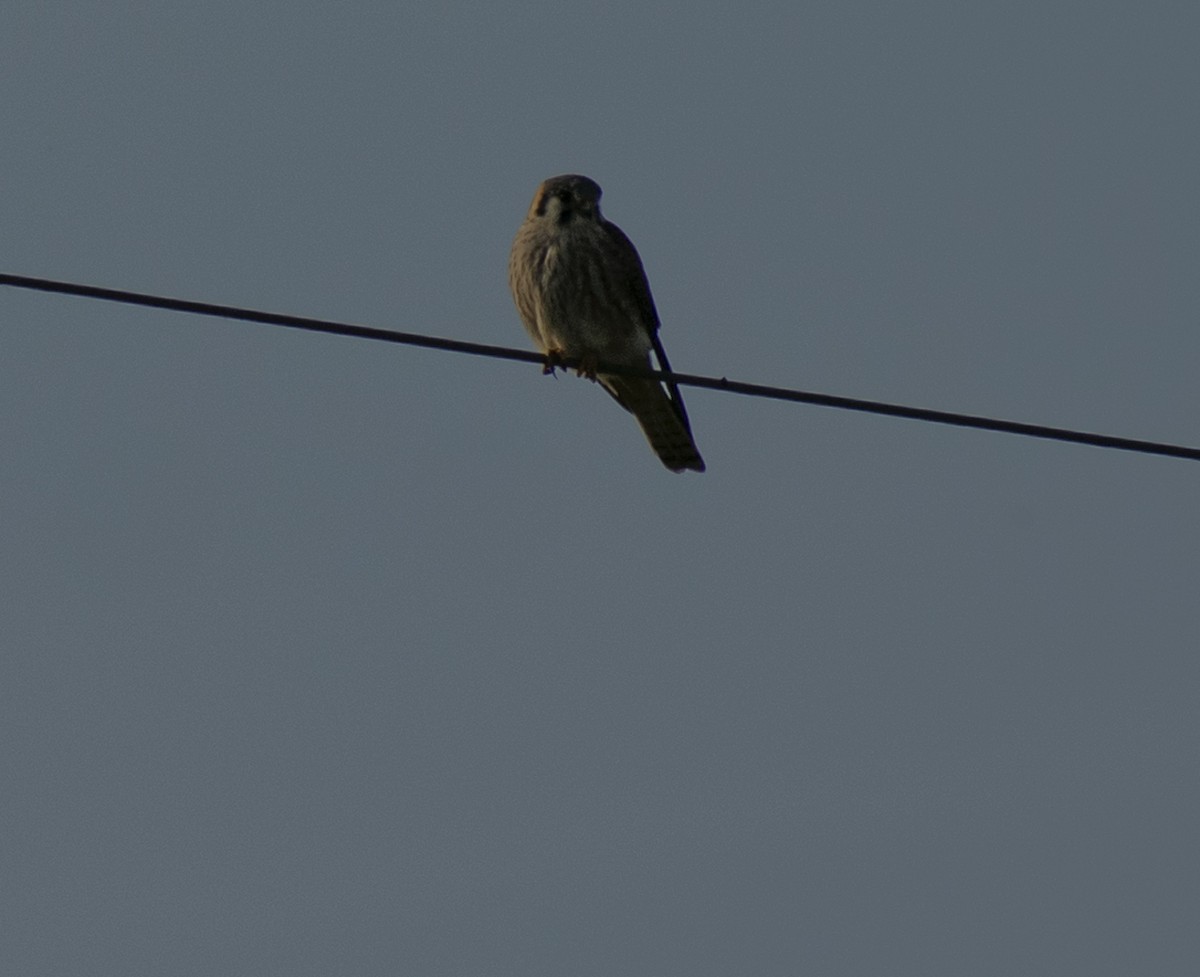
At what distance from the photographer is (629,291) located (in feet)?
29.5

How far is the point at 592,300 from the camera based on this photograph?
8.85 meters

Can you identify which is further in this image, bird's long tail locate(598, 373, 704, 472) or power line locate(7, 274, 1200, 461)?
bird's long tail locate(598, 373, 704, 472)

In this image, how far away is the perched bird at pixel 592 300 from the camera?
29.0 feet

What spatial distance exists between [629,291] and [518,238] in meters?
0.60

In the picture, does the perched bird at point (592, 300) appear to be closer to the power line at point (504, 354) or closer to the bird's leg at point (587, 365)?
the bird's leg at point (587, 365)

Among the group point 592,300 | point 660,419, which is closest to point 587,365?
point 592,300

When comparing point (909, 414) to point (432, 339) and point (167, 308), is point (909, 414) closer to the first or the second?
point (432, 339)

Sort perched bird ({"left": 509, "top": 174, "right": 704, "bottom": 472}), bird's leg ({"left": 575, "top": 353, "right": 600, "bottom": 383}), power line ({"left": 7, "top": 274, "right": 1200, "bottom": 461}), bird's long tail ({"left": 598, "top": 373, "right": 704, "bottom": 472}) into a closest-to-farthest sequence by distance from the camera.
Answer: power line ({"left": 7, "top": 274, "right": 1200, "bottom": 461}) < bird's leg ({"left": 575, "top": 353, "right": 600, "bottom": 383}) < perched bird ({"left": 509, "top": 174, "right": 704, "bottom": 472}) < bird's long tail ({"left": 598, "top": 373, "right": 704, "bottom": 472})

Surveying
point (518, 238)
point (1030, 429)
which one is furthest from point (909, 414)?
point (518, 238)

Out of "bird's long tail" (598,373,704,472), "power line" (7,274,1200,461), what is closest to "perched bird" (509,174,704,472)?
"bird's long tail" (598,373,704,472)

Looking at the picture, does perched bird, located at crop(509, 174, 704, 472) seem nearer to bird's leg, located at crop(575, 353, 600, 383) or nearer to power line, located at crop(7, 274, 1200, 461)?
bird's leg, located at crop(575, 353, 600, 383)

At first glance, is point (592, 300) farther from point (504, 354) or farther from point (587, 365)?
point (504, 354)

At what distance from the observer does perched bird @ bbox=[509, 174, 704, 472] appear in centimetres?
885

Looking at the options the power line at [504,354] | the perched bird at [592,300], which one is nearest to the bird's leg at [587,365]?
the perched bird at [592,300]
